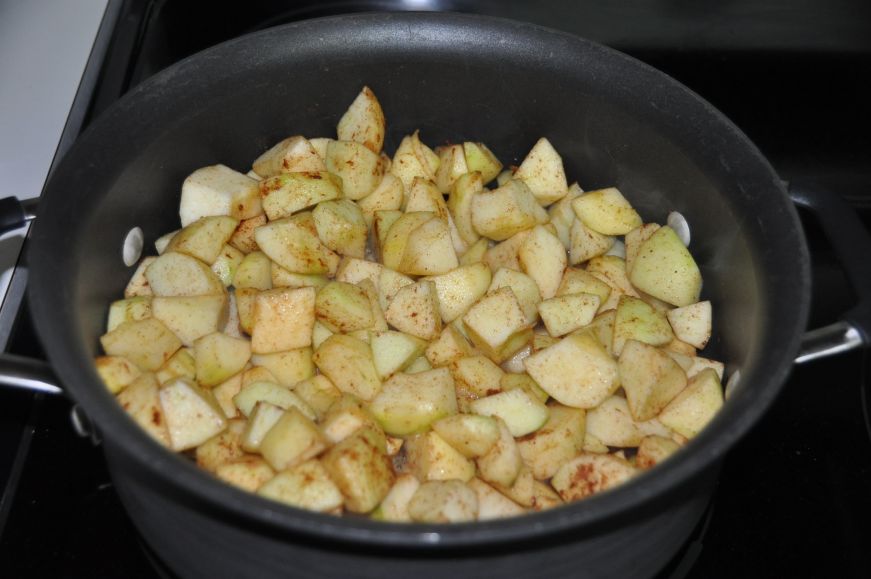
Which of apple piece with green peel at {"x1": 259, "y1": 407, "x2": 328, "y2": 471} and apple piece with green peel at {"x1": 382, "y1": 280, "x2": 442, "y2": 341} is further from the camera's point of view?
apple piece with green peel at {"x1": 382, "y1": 280, "x2": 442, "y2": 341}

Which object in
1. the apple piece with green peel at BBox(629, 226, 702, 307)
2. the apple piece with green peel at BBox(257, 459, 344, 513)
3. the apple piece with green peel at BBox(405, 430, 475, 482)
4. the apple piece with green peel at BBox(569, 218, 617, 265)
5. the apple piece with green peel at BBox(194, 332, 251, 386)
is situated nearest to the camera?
the apple piece with green peel at BBox(257, 459, 344, 513)

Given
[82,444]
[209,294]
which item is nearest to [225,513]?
[209,294]

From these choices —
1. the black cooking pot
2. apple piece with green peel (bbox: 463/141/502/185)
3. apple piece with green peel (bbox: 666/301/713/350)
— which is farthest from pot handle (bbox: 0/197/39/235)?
apple piece with green peel (bbox: 666/301/713/350)

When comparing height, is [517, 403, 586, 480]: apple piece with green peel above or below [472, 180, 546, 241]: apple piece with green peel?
below

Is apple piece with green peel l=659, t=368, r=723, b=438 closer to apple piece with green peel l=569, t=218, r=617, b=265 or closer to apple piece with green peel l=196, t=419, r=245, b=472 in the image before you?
apple piece with green peel l=569, t=218, r=617, b=265

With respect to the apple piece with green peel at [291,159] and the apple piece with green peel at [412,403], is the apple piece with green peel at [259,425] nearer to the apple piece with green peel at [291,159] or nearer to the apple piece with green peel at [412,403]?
the apple piece with green peel at [412,403]

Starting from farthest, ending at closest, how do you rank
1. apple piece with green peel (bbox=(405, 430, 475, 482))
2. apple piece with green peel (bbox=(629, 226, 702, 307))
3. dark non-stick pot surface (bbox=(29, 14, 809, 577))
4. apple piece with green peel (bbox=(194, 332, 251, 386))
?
apple piece with green peel (bbox=(629, 226, 702, 307)) < apple piece with green peel (bbox=(194, 332, 251, 386)) < apple piece with green peel (bbox=(405, 430, 475, 482)) < dark non-stick pot surface (bbox=(29, 14, 809, 577))
